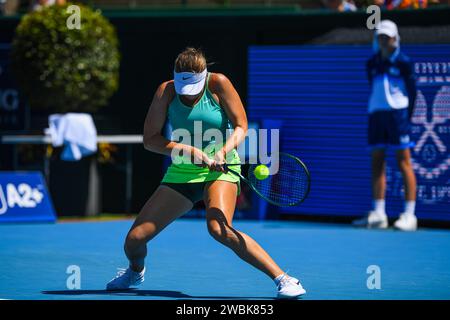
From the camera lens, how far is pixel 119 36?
540 inches

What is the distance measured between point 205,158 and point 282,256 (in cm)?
281

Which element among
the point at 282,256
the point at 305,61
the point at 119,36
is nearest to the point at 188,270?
the point at 282,256

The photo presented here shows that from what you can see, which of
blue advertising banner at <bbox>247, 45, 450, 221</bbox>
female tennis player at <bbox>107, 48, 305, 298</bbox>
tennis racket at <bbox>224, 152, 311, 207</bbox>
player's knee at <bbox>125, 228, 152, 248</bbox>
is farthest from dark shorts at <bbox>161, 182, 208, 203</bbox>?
blue advertising banner at <bbox>247, 45, 450, 221</bbox>

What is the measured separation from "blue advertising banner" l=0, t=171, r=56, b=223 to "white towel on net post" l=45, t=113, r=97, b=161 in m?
0.49

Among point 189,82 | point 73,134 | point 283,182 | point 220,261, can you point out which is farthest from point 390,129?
point 189,82

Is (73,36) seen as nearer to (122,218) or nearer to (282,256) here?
(122,218)

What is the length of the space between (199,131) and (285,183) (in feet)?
2.23

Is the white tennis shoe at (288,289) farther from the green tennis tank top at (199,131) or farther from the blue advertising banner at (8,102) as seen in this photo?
the blue advertising banner at (8,102)

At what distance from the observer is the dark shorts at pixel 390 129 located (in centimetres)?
1154

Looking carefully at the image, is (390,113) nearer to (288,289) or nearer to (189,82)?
(189,82)

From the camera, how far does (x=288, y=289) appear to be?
6.97 metres

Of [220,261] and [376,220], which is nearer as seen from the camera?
[220,261]

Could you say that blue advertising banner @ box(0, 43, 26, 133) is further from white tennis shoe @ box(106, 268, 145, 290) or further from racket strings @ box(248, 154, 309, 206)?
racket strings @ box(248, 154, 309, 206)

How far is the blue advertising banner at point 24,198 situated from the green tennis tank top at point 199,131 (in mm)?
5180
